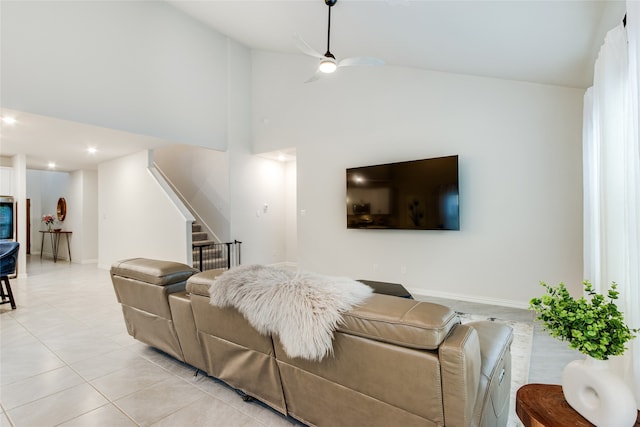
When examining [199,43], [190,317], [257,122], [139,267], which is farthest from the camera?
[257,122]

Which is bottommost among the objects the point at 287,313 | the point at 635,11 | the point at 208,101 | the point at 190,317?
the point at 190,317

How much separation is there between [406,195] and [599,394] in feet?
12.1

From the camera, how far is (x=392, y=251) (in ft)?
16.3

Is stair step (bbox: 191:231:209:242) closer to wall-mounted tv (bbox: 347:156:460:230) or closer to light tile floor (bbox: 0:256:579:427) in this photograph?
light tile floor (bbox: 0:256:579:427)

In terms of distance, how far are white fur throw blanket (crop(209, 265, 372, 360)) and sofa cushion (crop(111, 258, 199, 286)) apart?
0.69m

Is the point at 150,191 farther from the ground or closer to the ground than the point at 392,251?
farther from the ground

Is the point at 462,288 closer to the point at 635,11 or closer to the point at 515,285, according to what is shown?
the point at 515,285

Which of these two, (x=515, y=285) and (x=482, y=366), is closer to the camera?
(x=482, y=366)

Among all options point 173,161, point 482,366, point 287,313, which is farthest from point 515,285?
point 173,161

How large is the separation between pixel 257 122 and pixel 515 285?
5.56 metres

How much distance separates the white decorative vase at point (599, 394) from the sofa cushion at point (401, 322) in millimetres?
407

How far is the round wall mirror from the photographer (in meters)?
8.66

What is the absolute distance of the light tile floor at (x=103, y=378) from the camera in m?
1.83

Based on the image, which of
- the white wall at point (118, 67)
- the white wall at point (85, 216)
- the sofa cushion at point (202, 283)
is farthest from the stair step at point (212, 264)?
the sofa cushion at point (202, 283)
